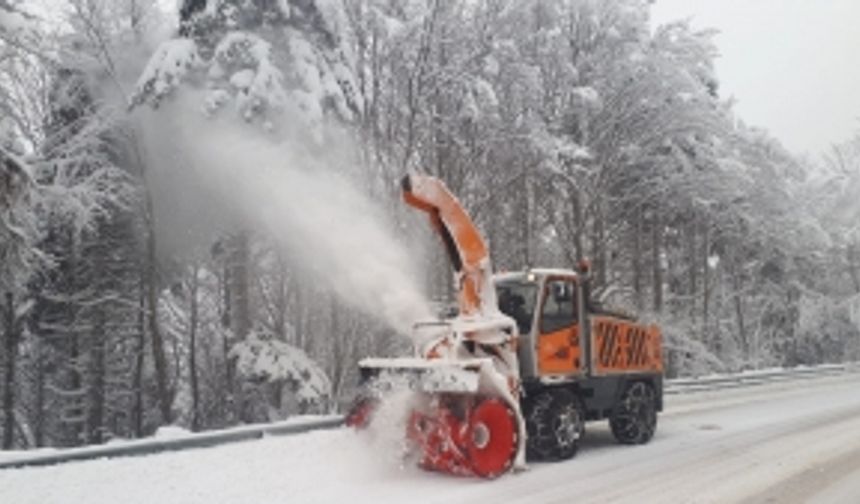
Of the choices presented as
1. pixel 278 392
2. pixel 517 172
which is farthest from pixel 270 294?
pixel 517 172

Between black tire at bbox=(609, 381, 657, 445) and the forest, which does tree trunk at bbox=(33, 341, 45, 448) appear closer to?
the forest

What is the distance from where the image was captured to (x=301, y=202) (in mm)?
14008

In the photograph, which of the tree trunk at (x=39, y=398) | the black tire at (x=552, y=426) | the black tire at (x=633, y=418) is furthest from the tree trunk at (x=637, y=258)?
the tree trunk at (x=39, y=398)

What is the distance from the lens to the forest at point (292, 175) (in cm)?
1487

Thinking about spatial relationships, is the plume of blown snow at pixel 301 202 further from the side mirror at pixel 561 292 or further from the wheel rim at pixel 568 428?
the wheel rim at pixel 568 428

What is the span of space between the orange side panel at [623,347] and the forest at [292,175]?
2.45m

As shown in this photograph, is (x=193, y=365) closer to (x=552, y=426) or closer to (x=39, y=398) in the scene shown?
(x=39, y=398)

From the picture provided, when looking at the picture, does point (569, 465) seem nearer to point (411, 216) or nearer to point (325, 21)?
point (411, 216)

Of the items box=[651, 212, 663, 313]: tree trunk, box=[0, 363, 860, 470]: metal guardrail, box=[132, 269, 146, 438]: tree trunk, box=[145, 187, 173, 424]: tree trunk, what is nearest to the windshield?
box=[0, 363, 860, 470]: metal guardrail

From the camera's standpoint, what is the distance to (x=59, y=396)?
23.4m

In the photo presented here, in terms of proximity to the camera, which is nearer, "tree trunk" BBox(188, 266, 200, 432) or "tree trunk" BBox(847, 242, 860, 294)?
"tree trunk" BBox(188, 266, 200, 432)

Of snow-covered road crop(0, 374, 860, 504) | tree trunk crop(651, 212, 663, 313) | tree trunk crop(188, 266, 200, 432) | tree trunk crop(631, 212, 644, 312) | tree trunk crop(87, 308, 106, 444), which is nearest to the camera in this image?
snow-covered road crop(0, 374, 860, 504)

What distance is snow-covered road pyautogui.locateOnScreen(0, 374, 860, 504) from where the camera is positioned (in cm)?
743

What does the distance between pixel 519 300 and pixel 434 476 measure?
2.49 meters
